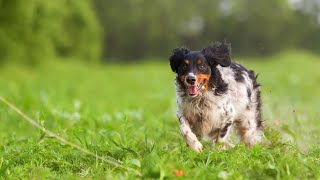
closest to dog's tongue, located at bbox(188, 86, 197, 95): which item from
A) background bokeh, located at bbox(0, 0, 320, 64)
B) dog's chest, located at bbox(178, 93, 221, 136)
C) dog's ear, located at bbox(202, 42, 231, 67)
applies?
dog's chest, located at bbox(178, 93, 221, 136)

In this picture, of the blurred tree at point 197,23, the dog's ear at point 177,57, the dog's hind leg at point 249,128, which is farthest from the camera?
the blurred tree at point 197,23

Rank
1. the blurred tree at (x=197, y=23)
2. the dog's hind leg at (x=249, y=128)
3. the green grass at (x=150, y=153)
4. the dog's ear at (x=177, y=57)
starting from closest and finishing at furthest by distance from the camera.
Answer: the green grass at (x=150, y=153) → the dog's ear at (x=177, y=57) → the dog's hind leg at (x=249, y=128) → the blurred tree at (x=197, y=23)

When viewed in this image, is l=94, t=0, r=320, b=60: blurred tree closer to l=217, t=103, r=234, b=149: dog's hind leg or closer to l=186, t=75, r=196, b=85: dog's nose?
l=217, t=103, r=234, b=149: dog's hind leg

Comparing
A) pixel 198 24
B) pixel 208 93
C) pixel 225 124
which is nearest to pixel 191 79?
pixel 208 93

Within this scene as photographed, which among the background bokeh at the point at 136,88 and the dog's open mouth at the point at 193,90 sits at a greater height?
the dog's open mouth at the point at 193,90

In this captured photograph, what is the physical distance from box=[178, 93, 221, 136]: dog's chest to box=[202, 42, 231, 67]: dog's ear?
14.1 inches

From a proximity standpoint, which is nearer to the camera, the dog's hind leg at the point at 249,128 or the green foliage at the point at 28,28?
the dog's hind leg at the point at 249,128

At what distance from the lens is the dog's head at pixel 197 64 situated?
6016 mm

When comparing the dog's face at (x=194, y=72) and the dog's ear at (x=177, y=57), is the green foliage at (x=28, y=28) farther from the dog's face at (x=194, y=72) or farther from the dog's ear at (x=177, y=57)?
the dog's face at (x=194, y=72)

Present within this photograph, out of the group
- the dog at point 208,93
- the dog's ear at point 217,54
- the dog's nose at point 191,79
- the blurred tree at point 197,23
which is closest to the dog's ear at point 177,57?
the dog at point 208,93

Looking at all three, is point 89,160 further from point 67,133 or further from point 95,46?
point 95,46

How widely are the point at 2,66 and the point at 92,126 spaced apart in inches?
627

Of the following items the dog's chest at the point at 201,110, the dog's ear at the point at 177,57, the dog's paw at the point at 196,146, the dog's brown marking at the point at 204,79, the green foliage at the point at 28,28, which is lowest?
the green foliage at the point at 28,28

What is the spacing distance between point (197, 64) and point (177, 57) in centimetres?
28
